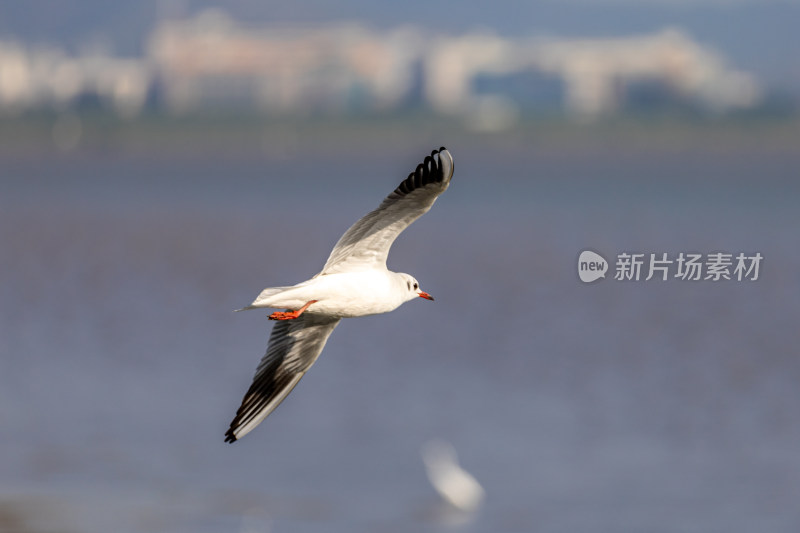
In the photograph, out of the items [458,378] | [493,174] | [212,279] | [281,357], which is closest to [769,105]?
[493,174]

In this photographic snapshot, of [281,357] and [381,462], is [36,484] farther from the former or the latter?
[281,357]

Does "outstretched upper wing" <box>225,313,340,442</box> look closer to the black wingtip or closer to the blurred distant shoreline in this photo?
the black wingtip

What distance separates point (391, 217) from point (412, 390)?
1415 centimetres

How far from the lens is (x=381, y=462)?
65.9 feet

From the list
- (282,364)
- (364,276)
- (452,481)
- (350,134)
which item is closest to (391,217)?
(364,276)

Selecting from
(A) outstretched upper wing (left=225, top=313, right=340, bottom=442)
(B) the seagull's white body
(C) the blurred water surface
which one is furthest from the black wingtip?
(C) the blurred water surface

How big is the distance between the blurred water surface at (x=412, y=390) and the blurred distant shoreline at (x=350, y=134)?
8666 cm

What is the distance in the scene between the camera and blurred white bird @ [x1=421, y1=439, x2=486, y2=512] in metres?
18.7

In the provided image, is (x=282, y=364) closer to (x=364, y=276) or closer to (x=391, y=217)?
(x=364, y=276)

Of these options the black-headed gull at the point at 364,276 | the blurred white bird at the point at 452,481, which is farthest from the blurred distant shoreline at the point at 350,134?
the black-headed gull at the point at 364,276

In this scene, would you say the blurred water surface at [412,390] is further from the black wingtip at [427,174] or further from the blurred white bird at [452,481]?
the black wingtip at [427,174]

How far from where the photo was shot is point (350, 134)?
149m

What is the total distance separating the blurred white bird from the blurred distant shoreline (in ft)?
355

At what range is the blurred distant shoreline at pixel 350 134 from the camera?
136 metres
